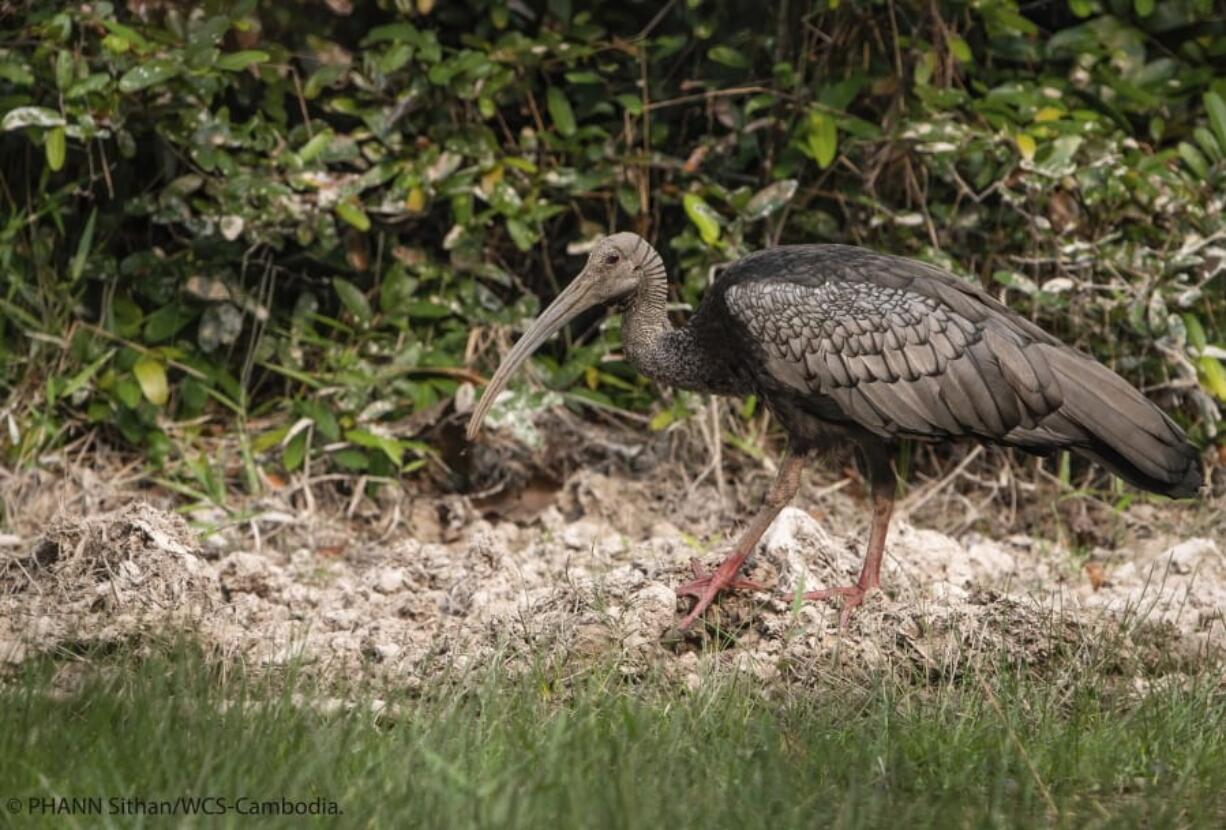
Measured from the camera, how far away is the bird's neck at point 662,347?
609 cm

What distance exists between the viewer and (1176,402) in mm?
7516

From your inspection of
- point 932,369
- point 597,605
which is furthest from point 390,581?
point 932,369

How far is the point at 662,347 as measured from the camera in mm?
6203

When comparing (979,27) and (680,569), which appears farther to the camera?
(979,27)

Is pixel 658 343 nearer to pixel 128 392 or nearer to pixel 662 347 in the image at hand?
pixel 662 347

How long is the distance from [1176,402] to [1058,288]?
0.79 metres

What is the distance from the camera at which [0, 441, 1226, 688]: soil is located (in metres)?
5.04

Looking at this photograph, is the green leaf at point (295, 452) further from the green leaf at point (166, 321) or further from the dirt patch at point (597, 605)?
the green leaf at point (166, 321)

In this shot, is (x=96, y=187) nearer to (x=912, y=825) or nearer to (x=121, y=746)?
(x=121, y=746)

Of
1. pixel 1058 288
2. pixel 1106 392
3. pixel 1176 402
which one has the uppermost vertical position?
pixel 1106 392

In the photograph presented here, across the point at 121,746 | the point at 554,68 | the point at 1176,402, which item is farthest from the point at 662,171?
the point at 121,746

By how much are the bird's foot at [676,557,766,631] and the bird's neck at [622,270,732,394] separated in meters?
0.81

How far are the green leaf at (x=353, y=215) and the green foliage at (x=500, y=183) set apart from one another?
0.02 metres

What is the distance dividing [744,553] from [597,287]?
1221 millimetres
